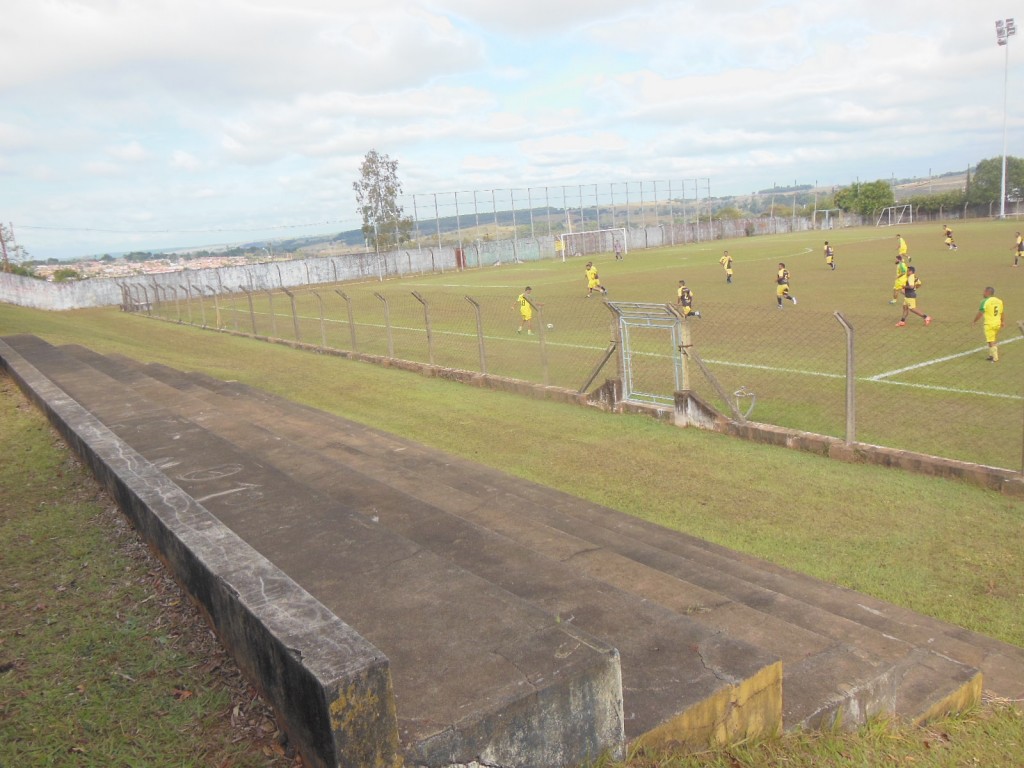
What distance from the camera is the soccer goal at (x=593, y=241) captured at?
224 feet

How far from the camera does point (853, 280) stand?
3197 centimetres

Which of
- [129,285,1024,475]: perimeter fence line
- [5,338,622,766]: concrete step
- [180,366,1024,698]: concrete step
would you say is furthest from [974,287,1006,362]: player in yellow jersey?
[5,338,622,766]: concrete step

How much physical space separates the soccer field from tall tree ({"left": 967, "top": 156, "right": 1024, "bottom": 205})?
46.9 m

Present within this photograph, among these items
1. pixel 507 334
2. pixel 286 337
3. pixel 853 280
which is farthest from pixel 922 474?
pixel 853 280

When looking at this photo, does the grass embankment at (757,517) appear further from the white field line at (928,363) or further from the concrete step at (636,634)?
the white field line at (928,363)

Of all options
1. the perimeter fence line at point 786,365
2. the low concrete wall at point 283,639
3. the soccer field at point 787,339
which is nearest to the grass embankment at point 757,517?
the low concrete wall at point 283,639

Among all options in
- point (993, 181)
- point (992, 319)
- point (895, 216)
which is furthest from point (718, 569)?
point (993, 181)

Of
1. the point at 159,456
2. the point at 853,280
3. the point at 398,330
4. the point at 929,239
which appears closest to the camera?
the point at 159,456

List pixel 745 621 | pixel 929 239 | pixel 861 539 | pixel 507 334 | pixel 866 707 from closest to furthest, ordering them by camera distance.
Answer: pixel 866 707, pixel 745 621, pixel 861 539, pixel 507 334, pixel 929 239

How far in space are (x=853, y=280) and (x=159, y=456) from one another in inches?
1195

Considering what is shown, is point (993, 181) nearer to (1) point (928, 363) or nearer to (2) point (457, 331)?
(2) point (457, 331)

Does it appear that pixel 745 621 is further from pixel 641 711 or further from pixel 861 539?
pixel 861 539

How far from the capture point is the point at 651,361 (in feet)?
55.3

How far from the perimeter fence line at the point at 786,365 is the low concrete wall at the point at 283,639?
7.71 metres
